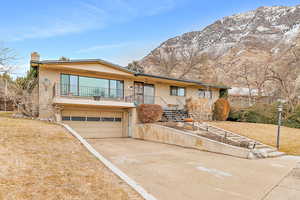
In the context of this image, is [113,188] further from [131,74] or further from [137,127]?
[131,74]

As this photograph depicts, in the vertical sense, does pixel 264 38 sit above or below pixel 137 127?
above

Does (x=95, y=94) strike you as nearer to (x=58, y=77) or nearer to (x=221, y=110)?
(x=58, y=77)

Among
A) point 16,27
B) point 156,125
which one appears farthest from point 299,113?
point 16,27

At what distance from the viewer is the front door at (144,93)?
1839cm

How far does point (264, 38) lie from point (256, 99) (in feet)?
163

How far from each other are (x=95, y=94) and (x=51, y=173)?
1133 centimetres

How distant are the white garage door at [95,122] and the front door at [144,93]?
2318mm

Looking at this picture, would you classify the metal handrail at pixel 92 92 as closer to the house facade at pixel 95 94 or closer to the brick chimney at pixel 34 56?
the house facade at pixel 95 94

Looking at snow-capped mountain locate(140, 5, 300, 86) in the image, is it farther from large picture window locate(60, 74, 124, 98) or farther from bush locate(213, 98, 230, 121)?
large picture window locate(60, 74, 124, 98)

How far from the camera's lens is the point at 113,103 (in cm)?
1491

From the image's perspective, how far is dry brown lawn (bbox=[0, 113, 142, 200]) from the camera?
151 inches

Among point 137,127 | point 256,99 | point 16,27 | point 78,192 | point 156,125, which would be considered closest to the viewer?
point 78,192

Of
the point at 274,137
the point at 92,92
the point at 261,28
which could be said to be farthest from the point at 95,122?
the point at 261,28

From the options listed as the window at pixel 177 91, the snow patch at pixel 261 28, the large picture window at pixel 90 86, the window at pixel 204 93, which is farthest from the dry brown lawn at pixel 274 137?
the snow patch at pixel 261 28
